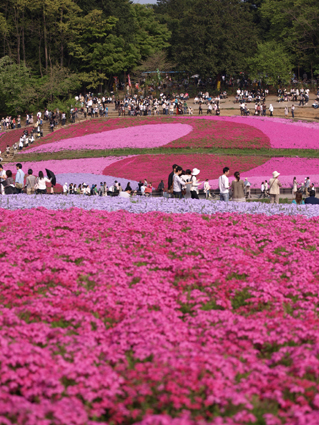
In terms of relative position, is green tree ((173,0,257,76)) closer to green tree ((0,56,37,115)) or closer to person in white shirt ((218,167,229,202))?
green tree ((0,56,37,115))

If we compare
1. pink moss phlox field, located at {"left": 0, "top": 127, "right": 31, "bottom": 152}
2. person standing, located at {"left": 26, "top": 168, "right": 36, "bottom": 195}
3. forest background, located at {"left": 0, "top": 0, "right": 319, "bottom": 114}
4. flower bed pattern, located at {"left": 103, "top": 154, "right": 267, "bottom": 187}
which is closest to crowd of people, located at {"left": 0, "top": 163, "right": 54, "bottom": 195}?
person standing, located at {"left": 26, "top": 168, "right": 36, "bottom": 195}

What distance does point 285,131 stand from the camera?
4556 cm

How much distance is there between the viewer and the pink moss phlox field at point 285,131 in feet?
139

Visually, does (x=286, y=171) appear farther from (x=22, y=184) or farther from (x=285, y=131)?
(x=22, y=184)

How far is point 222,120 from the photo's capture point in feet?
164

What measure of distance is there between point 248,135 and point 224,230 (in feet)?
106

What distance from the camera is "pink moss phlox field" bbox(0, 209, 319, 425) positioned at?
622 centimetres

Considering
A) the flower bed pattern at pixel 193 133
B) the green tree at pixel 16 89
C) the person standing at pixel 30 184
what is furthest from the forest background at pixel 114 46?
the person standing at pixel 30 184

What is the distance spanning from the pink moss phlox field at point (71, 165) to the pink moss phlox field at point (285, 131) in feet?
46.3

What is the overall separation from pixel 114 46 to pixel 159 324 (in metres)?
69.7

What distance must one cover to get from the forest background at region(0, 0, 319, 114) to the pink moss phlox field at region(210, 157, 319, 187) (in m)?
32.0

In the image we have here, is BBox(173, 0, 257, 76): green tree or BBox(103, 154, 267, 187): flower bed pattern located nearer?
BBox(103, 154, 267, 187): flower bed pattern

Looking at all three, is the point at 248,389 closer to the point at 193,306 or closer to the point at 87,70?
the point at 193,306

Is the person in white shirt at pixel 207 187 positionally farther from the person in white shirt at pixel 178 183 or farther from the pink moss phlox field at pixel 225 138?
the pink moss phlox field at pixel 225 138
